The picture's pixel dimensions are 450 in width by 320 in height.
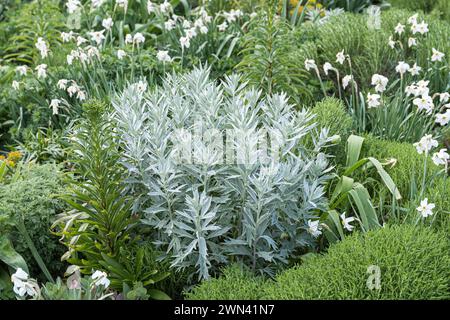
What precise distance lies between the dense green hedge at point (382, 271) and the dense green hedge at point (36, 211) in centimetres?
121

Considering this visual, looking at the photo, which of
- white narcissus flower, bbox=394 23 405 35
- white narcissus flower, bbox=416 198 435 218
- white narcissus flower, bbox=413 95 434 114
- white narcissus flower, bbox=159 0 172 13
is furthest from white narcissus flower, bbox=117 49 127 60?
white narcissus flower, bbox=416 198 435 218

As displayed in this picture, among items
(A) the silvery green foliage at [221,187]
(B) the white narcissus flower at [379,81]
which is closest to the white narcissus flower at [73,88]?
(A) the silvery green foliage at [221,187]

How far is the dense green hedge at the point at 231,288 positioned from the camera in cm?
279

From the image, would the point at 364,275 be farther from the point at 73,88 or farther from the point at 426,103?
the point at 73,88

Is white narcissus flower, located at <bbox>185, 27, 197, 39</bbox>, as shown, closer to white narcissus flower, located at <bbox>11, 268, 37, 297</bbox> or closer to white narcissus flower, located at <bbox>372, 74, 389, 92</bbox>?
white narcissus flower, located at <bbox>372, 74, 389, 92</bbox>

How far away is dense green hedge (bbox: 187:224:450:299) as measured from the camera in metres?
2.70

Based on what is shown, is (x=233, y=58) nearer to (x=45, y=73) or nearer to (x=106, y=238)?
(x=45, y=73)

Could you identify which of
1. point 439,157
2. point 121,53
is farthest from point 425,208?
point 121,53

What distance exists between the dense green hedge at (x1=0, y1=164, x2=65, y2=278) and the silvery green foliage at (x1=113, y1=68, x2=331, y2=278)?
47 centimetres

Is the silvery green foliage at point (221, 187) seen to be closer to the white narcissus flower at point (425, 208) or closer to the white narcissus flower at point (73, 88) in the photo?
the white narcissus flower at point (425, 208)

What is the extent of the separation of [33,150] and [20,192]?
1035 mm

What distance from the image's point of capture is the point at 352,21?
535cm

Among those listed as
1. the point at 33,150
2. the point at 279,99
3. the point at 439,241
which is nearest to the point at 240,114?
the point at 279,99
